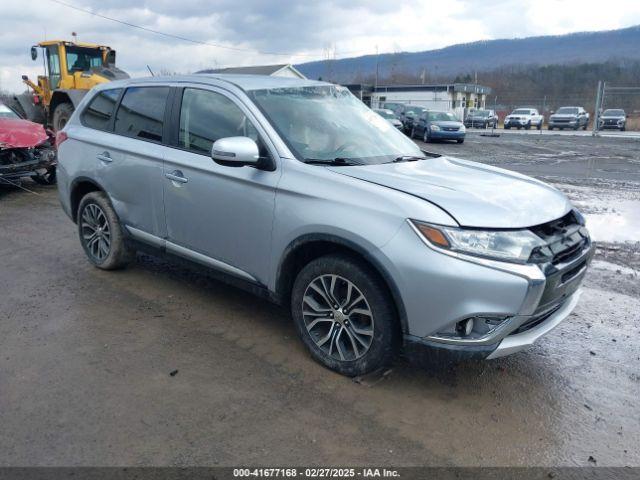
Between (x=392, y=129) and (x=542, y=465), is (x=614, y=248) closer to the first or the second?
(x=392, y=129)

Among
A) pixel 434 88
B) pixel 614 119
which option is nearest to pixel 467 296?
pixel 614 119

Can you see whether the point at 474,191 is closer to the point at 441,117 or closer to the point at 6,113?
the point at 6,113

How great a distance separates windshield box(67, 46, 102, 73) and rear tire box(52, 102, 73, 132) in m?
1.16

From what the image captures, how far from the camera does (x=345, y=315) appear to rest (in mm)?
3324

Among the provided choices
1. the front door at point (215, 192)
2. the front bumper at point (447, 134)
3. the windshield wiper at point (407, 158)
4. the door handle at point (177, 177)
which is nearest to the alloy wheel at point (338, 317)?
the front door at point (215, 192)

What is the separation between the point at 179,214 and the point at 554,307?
8.97 feet

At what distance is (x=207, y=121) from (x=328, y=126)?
0.91m

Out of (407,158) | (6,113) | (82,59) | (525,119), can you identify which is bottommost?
(525,119)

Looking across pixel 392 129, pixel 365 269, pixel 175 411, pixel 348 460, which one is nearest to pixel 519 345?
pixel 365 269

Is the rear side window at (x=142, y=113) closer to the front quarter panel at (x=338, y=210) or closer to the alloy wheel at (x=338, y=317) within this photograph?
the front quarter panel at (x=338, y=210)

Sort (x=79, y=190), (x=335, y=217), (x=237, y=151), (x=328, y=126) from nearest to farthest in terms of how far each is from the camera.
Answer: (x=335, y=217)
(x=237, y=151)
(x=328, y=126)
(x=79, y=190)

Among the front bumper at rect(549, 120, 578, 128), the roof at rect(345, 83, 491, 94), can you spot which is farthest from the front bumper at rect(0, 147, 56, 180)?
the roof at rect(345, 83, 491, 94)

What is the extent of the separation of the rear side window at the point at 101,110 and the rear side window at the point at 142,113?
0.15m

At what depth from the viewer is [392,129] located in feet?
15.1
